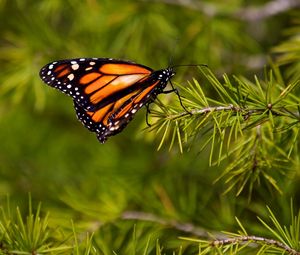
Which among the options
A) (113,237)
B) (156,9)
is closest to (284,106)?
(113,237)

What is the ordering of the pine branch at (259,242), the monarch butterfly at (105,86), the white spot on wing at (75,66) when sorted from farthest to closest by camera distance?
1. the white spot on wing at (75,66)
2. the monarch butterfly at (105,86)
3. the pine branch at (259,242)

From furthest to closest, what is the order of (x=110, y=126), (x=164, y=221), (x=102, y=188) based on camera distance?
(x=102, y=188) < (x=164, y=221) < (x=110, y=126)

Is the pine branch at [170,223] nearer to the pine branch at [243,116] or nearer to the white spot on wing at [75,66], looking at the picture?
the pine branch at [243,116]

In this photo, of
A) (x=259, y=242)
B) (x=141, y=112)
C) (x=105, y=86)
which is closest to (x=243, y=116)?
(x=259, y=242)

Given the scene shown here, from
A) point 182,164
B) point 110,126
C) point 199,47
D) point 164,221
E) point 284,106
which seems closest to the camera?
point 284,106

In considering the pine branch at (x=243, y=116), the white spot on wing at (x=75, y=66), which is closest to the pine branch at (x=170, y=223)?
the pine branch at (x=243, y=116)

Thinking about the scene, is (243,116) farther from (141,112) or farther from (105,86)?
(141,112)

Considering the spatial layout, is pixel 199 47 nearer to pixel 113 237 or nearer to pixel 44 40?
pixel 44 40
